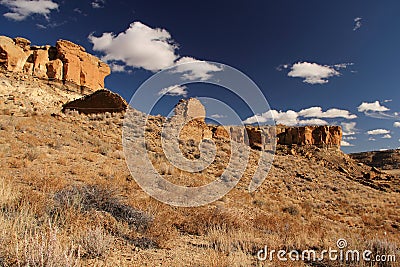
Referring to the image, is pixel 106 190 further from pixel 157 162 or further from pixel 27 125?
pixel 27 125

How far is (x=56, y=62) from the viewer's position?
5334 centimetres

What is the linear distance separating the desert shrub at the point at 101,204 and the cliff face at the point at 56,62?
161 feet

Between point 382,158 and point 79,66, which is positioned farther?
point 382,158

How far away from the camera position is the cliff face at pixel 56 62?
149ft

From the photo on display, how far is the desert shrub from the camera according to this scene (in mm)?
4949

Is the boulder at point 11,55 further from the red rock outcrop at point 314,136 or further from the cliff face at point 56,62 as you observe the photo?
the red rock outcrop at point 314,136

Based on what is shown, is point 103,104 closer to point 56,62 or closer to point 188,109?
point 188,109

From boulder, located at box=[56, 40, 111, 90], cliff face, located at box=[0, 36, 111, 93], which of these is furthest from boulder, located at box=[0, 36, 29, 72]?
boulder, located at box=[56, 40, 111, 90]

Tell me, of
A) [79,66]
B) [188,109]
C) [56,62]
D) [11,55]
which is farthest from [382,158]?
[11,55]

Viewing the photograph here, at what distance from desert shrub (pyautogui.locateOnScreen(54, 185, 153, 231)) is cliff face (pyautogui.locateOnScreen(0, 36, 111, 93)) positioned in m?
49.0

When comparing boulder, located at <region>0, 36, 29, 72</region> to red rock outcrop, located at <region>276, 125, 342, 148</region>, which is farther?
red rock outcrop, located at <region>276, 125, 342, 148</region>

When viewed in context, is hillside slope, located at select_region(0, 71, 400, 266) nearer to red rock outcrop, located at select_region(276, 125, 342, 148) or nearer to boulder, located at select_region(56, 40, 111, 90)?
boulder, located at select_region(56, 40, 111, 90)

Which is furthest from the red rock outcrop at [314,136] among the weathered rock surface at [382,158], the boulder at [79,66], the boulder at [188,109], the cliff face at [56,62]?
the cliff face at [56,62]

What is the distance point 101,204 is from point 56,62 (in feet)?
189
